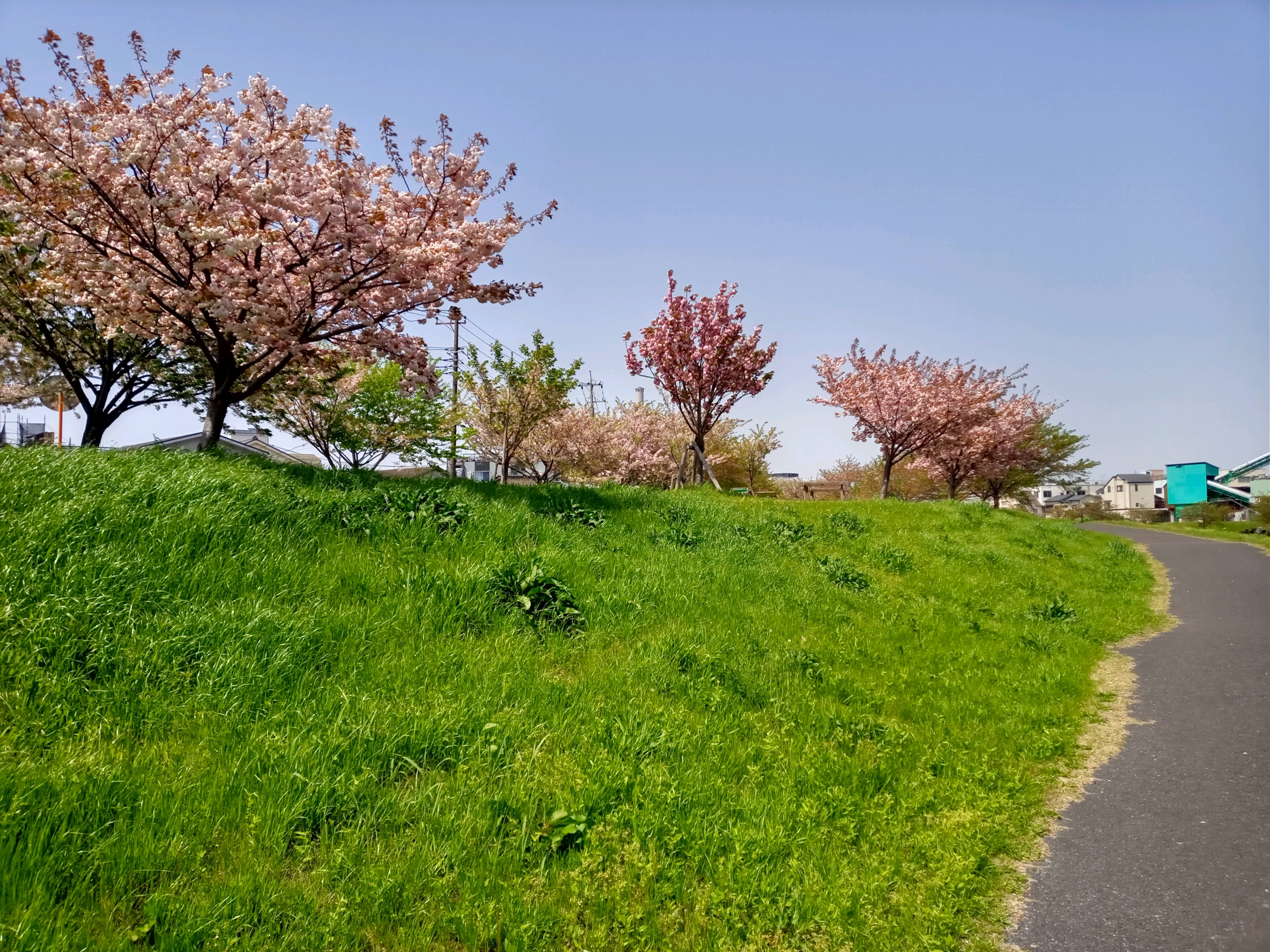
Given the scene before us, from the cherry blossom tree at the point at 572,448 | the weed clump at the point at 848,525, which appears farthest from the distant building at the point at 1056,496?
the weed clump at the point at 848,525

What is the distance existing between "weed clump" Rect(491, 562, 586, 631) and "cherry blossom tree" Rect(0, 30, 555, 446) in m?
5.13

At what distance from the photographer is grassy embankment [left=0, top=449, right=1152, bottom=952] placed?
3.17m

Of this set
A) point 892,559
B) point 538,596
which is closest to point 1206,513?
point 892,559

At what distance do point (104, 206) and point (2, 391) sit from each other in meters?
26.3

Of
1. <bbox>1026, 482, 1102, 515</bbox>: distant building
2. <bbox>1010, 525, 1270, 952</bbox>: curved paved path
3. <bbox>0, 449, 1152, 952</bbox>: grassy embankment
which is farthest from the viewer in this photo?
<bbox>1026, 482, 1102, 515</bbox>: distant building

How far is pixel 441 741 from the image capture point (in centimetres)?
433

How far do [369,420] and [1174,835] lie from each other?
83.4 feet

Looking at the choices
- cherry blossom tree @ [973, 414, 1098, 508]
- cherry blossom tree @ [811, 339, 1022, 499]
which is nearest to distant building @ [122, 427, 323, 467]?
cherry blossom tree @ [811, 339, 1022, 499]

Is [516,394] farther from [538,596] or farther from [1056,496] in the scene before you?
[1056,496]

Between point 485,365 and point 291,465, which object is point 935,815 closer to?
point 291,465

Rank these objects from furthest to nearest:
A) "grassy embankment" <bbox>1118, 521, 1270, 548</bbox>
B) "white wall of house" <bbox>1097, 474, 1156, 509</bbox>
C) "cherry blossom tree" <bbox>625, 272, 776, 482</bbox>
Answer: "white wall of house" <bbox>1097, 474, 1156, 509</bbox>, "grassy embankment" <bbox>1118, 521, 1270, 548</bbox>, "cherry blossom tree" <bbox>625, 272, 776, 482</bbox>

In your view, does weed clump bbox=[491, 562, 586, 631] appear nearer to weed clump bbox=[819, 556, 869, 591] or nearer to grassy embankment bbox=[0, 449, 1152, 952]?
grassy embankment bbox=[0, 449, 1152, 952]

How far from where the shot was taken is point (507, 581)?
6684mm

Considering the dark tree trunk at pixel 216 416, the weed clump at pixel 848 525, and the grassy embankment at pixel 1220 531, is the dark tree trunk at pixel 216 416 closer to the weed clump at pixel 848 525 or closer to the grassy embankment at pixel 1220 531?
the weed clump at pixel 848 525
